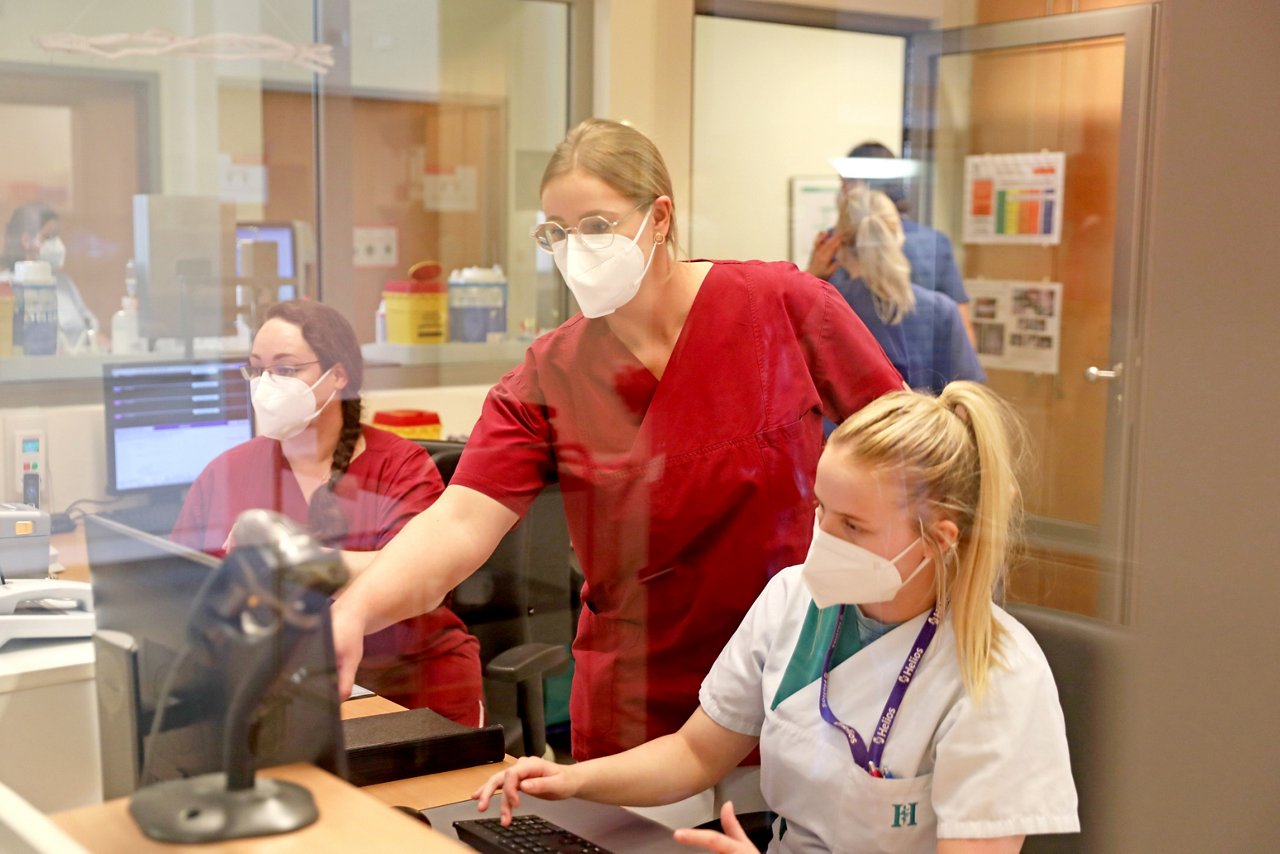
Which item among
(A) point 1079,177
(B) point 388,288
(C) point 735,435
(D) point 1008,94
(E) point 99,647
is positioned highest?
(D) point 1008,94

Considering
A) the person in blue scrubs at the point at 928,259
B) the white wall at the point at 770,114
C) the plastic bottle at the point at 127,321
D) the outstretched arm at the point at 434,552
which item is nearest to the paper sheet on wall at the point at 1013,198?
the person in blue scrubs at the point at 928,259

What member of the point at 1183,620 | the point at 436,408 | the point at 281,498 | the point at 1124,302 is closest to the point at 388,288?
the point at 436,408

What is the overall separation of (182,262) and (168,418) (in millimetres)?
428

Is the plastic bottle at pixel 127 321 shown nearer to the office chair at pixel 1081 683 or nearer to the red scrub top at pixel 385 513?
the red scrub top at pixel 385 513

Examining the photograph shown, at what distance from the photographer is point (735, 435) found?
163cm

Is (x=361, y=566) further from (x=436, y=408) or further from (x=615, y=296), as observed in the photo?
(x=436, y=408)

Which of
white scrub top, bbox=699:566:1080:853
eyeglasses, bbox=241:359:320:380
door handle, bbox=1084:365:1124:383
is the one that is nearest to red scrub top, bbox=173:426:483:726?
eyeglasses, bbox=241:359:320:380

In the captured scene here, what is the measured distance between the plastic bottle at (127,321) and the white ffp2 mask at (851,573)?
1781 millimetres

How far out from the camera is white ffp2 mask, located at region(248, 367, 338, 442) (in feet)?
6.12

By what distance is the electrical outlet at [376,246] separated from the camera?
111 inches

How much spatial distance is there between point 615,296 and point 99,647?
71cm

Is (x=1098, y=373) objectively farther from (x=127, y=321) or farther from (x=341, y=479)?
(x=127, y=321)

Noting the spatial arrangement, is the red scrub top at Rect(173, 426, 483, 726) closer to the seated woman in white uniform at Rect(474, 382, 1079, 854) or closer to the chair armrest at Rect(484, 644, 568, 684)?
the chair armrest at Rect(484, 644, 568, 684)

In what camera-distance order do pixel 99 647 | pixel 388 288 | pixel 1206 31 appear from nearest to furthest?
pixel 99 647
pixel 1206 31
pixel 388 288
